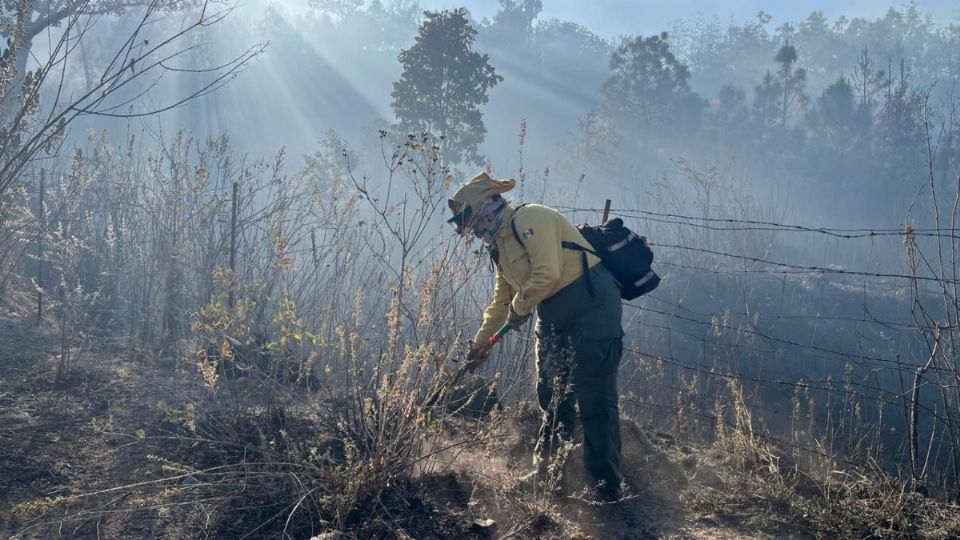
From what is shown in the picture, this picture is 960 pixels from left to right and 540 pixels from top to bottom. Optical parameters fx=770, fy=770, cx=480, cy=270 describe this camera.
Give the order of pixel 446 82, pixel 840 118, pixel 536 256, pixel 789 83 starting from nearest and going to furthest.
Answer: pixel 536 256 < pixel 446 82 < pixel 840 118 < pixel 789 83

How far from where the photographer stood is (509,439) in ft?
15.9

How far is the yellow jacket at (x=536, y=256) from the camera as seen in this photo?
152 inches

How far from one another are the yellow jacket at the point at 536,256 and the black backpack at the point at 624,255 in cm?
10

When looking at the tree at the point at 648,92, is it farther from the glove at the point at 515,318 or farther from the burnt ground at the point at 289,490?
the glove at the point at 515,318

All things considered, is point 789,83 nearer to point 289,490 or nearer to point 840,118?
point 840,118

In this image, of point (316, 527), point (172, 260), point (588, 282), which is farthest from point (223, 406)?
point (172, 260)

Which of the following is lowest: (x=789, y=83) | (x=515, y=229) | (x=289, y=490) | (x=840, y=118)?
(x=289, y=490)

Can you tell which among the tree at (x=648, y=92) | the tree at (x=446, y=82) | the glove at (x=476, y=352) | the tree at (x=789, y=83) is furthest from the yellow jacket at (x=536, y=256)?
the tree at (x=789, y=83)

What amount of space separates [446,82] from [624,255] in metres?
13.1

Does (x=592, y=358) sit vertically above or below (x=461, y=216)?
below

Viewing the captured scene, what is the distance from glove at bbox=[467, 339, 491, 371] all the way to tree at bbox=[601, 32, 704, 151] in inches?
978

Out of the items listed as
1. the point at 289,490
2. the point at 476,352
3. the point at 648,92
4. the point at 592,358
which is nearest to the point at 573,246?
the point at 592,358

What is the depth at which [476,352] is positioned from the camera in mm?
4109

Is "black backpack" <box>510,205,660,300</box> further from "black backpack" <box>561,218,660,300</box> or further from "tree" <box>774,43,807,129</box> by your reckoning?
"tree" <box>774,43,807,129</box>
